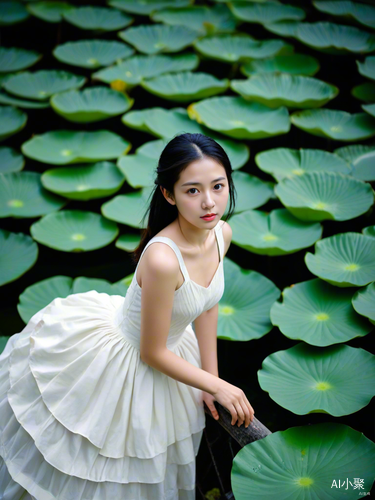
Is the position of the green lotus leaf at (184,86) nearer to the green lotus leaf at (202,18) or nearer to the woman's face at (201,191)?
the green lotus leaf at (202,18)

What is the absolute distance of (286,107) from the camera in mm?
2949

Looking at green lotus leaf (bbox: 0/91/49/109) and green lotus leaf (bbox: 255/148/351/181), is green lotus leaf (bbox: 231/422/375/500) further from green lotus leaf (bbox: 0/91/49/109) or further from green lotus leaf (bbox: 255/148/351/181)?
green lotus leaf (bbox: 0/91/49/109)

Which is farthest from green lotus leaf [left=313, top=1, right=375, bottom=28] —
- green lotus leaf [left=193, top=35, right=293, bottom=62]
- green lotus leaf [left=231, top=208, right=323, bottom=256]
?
green lotus leaf [left=231, top=208, right=323, bottom=256]

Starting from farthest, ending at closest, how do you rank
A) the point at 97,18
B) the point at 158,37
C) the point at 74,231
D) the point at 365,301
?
the point at 97,18 < the point at 158,37 < the point at 74,231 < the point at 365,301

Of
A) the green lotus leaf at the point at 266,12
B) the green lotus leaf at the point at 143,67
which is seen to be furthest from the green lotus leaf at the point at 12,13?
the green lotus leaf at the point at 266,12

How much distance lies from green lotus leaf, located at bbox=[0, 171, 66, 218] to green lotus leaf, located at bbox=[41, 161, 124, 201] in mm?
62

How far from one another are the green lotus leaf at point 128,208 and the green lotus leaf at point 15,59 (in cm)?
155

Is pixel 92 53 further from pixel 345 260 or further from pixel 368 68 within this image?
pixel 345 260

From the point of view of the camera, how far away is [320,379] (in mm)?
1685

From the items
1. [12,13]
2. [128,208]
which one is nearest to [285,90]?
[128,208]

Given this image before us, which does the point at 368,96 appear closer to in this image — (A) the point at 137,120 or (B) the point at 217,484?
(A) the point at 137,120

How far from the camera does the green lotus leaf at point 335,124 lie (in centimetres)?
274

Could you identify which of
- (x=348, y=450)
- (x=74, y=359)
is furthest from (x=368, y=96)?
(x=74, y=359)

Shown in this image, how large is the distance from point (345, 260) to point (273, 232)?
1.29 feet
